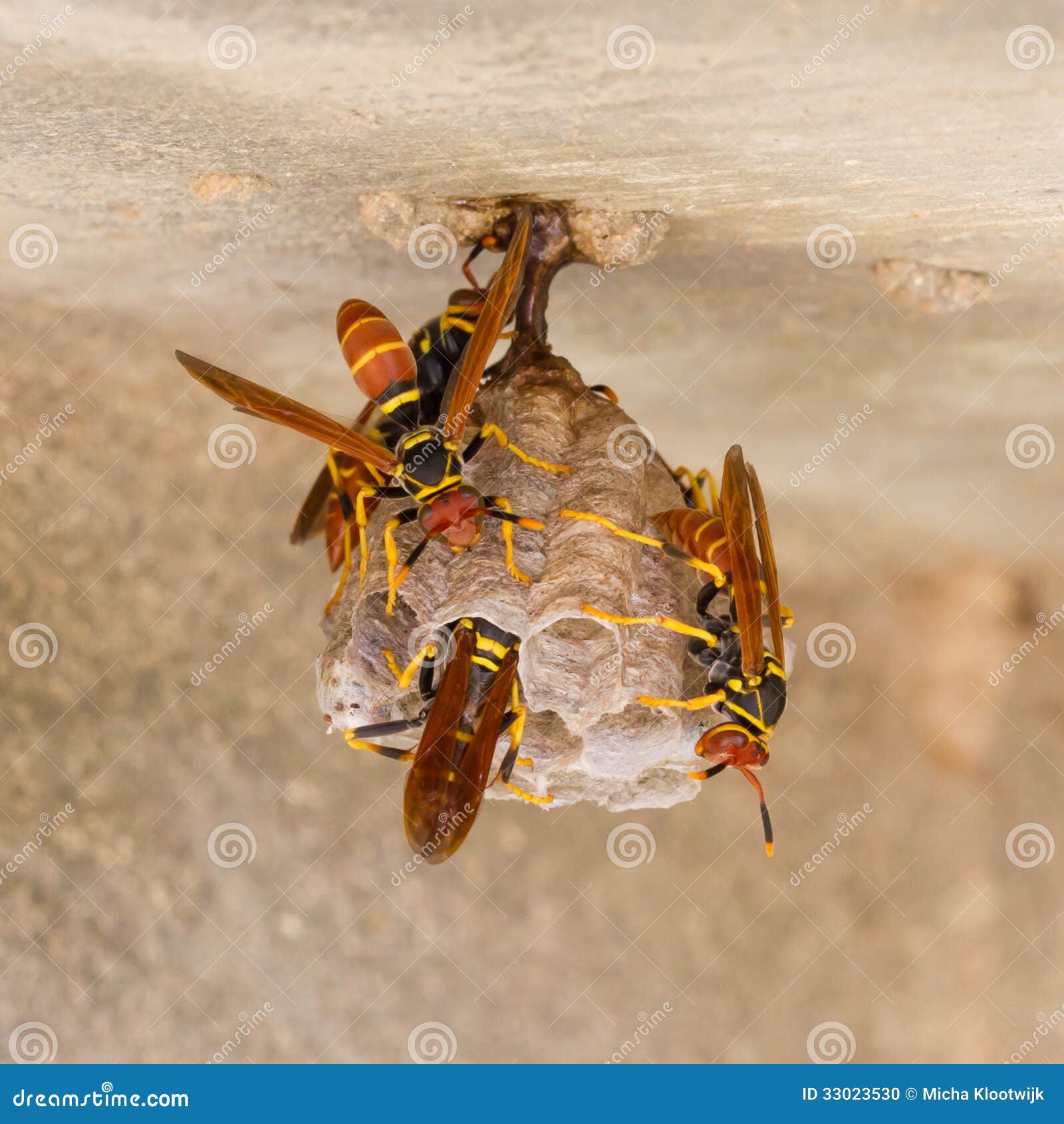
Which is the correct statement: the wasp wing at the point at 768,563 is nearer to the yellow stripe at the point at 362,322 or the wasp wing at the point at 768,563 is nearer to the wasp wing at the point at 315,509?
the yellow stripe at the point at 362,322

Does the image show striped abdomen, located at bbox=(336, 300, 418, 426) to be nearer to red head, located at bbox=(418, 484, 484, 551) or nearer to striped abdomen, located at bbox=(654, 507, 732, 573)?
red head, located at bbox=(418, 484, 484, 551)

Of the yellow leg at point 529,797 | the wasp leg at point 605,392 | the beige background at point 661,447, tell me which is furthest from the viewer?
the wasp leg at point 605,392

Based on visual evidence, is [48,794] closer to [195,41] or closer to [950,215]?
[195,41]

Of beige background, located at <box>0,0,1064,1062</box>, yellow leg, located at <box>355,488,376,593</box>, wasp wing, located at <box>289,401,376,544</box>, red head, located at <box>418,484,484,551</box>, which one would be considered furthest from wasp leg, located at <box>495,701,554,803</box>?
beige background, located at <box>0,0,1064,1062</box>

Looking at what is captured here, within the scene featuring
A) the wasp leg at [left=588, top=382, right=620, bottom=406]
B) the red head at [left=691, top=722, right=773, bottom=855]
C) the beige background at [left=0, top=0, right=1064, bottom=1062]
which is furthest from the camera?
the wasp leg at [left=588, top=382, right=620, bottom=406]

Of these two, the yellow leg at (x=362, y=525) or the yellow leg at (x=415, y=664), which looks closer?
the yellow leg at (x=415, y=664)

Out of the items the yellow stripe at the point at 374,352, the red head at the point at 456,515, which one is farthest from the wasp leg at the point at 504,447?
the yellow stripe at the point at 374,352

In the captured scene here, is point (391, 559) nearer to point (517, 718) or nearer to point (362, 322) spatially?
point (517, 718)

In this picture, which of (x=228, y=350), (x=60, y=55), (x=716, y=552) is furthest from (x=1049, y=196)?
(x=228, y=350)
